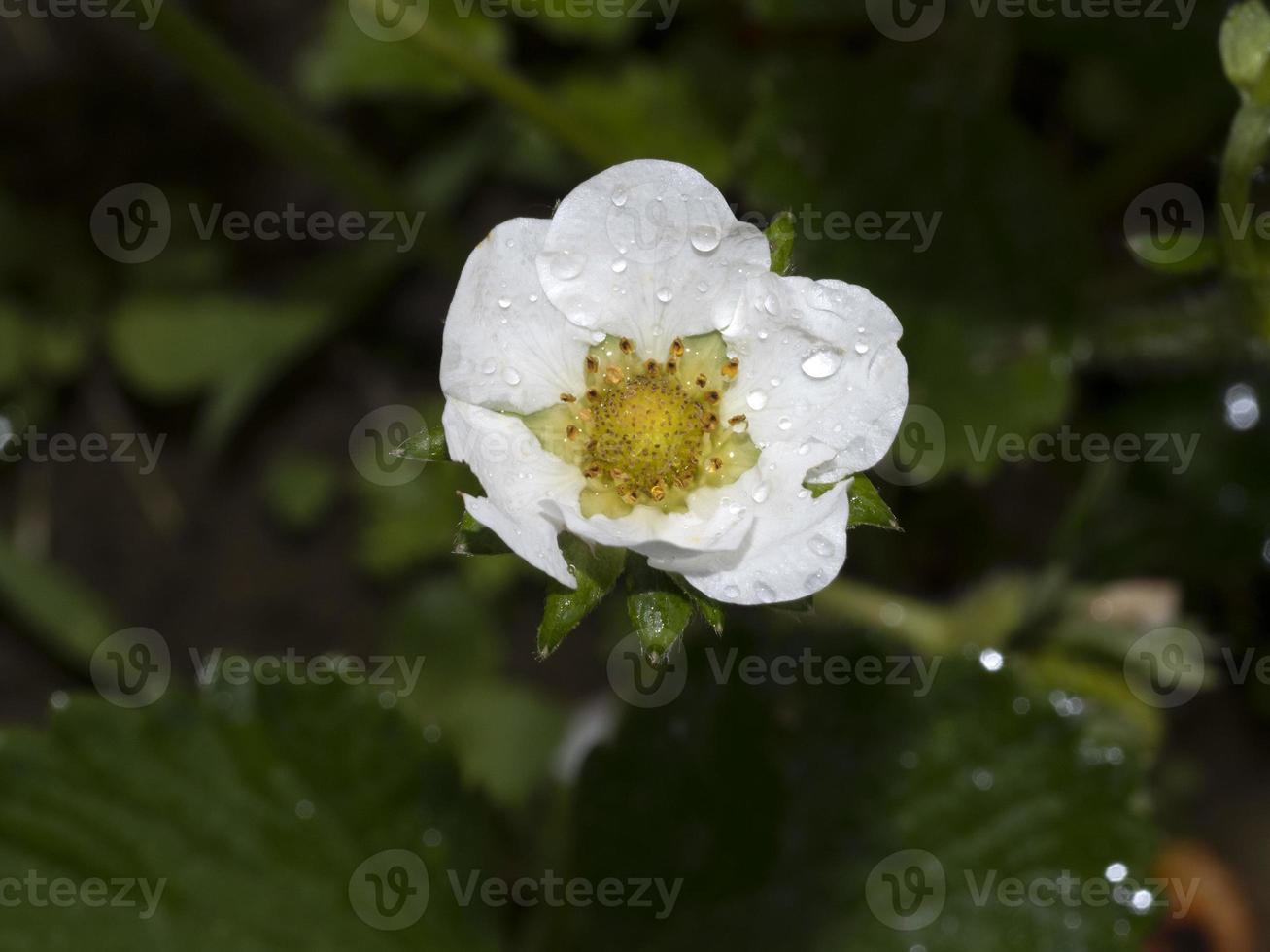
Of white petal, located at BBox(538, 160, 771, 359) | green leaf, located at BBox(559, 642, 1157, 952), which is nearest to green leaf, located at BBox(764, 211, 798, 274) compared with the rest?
white petal, located at BBox(538, 160, 771, 359)

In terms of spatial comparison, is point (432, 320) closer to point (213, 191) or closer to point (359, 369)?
point (359, 369)

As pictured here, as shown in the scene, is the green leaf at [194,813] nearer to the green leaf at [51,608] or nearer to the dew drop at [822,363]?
the green leaf at [51,608]

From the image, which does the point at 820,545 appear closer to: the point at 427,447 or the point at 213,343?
the point at 427,447

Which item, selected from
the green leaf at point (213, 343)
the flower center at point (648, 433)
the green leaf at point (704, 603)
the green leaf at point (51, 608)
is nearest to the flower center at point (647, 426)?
the flower center at point (648, 433)

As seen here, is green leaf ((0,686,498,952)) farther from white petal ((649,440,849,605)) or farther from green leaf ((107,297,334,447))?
green leaf ((107,297,334,447))

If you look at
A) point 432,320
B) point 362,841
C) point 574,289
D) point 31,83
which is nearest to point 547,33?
point 432,320

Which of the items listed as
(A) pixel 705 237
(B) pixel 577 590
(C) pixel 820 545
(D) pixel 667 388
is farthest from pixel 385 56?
(C) pixel 820 545

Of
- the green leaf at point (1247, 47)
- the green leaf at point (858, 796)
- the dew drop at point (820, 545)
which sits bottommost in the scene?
the green leaf at point (858, 796)

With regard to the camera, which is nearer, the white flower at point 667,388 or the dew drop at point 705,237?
the white flower at point 667,388
